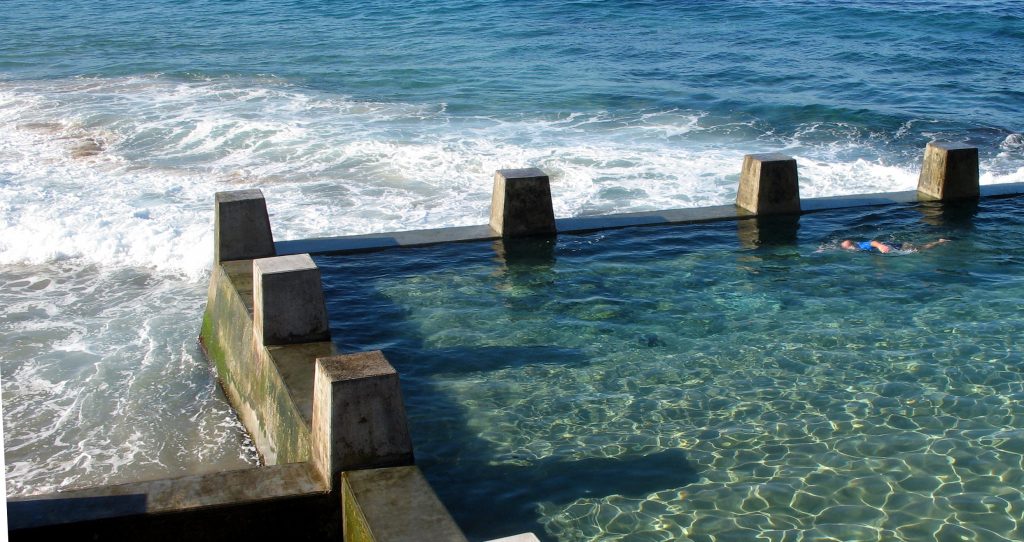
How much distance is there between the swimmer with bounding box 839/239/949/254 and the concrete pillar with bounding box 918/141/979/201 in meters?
1.83

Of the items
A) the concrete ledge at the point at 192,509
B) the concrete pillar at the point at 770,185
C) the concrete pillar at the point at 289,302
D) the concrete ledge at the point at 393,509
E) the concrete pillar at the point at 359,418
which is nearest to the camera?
the concrete ledge at the point at 393,509

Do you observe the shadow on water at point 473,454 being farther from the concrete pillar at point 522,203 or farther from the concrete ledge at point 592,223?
the concrete pillar at point 522,203

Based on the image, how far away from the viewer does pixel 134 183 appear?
67.2 feet

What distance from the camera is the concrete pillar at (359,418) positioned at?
7031 millimetres

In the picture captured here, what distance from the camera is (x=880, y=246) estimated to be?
42.3 ft

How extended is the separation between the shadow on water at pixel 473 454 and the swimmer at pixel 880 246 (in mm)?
4041

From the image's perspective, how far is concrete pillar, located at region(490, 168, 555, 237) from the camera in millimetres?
12781

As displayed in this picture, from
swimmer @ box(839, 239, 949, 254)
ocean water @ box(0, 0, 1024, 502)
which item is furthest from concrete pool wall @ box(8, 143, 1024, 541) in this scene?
swimmer @ box(839, 239, 949, 254)

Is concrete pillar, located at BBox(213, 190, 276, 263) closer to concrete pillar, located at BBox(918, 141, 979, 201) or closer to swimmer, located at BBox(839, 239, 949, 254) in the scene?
swimmer, located at BBox(839, 239, 949, 254)

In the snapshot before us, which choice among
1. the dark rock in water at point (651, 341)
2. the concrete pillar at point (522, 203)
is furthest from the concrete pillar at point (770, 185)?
the dark rock in water at point (651, 341)

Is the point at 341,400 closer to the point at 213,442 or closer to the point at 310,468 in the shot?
the point at 310,468

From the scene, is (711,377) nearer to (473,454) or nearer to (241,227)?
(473,454)

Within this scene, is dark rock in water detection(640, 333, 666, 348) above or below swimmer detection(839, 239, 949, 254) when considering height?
above

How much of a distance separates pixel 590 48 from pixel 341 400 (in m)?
31.5
